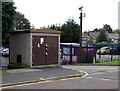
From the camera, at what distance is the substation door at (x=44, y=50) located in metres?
15.3

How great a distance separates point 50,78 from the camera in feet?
37.0

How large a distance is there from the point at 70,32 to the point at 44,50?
33.5 meters

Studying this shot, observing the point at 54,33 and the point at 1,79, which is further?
the point at 54,33

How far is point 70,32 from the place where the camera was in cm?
4888

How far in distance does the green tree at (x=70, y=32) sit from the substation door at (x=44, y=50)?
3249 cm

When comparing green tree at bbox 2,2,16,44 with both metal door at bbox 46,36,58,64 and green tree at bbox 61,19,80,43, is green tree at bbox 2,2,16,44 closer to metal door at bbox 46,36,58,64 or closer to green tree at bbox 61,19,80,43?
metal door at bbox 46,36,58,64

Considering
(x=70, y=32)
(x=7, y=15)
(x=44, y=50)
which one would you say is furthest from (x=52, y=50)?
(x=70, y=32)

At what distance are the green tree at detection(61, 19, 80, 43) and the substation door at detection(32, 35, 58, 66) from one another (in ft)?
107

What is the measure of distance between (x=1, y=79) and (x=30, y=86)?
6.34 feet

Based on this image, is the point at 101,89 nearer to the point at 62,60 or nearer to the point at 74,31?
the point at 62,60

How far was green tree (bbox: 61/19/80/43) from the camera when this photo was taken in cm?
4888

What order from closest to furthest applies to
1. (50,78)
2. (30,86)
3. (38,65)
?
(30,86) < (50,78) < (38,65)

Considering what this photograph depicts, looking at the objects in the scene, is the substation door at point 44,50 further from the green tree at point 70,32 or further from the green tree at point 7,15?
the green tree at point 70,32

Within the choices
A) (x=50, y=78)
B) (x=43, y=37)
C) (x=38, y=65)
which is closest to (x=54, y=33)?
(x=43, y=37)
